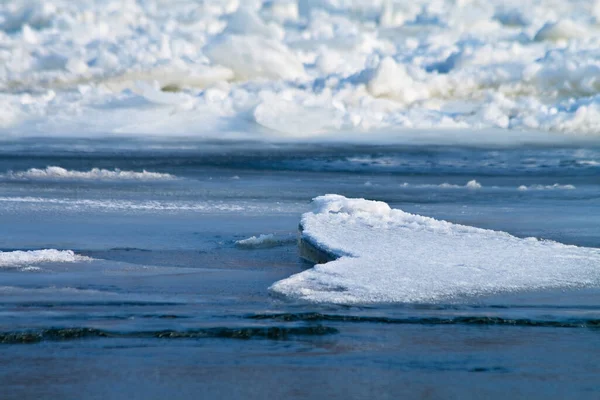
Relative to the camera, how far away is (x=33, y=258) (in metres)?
7.49

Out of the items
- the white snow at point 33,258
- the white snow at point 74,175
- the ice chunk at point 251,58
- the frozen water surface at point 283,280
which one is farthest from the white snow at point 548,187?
the ice chunk at point 251,58

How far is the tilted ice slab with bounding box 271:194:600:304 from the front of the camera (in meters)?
6.25

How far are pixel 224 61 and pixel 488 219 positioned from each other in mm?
22521

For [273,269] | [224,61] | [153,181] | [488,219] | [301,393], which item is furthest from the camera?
[224,61]

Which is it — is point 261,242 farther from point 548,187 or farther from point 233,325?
point 548,187

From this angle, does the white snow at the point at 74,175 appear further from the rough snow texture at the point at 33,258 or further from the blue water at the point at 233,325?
the rough snow texture at the point at 33,258

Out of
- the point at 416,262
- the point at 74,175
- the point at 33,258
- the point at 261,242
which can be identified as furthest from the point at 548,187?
the point at 33,258

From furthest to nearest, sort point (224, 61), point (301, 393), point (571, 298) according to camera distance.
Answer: point (224, 61) → point (571, 298) → point (301, 393)

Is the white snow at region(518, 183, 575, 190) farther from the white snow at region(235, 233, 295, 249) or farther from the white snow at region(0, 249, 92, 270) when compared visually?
the white snow at region(0, 249, 92, 270)

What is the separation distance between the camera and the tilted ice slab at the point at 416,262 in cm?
625

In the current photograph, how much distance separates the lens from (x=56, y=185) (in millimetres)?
14266

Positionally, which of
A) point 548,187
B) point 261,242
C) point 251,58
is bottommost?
point 548,187

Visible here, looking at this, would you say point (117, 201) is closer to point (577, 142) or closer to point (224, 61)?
point (577, 142)

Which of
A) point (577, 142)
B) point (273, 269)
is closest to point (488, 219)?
point (273, 269)
